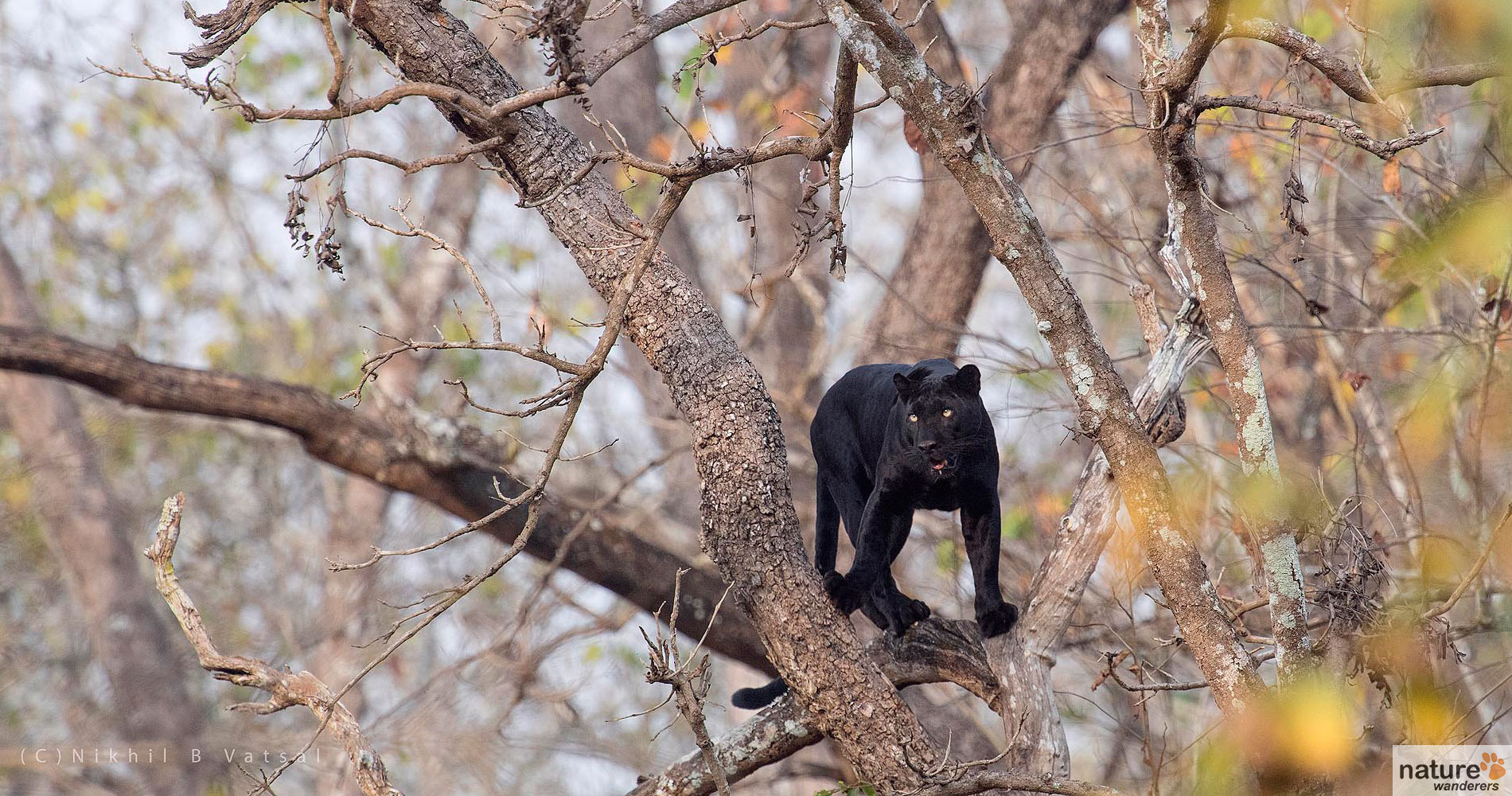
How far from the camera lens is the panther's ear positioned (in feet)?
11.8

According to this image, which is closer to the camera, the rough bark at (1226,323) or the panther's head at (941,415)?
the rough bark at (1226,323)

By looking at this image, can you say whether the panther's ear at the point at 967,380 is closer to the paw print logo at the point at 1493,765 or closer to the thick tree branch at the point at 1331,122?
the thick tree branch at the point at 1331,122

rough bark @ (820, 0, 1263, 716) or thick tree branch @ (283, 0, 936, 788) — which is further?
thick tree branch @ (283, 0, 936, 788)

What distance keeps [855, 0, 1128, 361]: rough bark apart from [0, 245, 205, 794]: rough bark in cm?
628

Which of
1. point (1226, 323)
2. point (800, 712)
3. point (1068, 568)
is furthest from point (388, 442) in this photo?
point (1226, 323)

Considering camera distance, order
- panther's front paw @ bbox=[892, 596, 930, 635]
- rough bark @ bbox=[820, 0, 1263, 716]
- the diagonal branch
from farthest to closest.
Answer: panther's front paw @ bbox=[892, 596, 930, 635], the diagonal branch, rough bark @ bbox=[820, 0, 1263, 716]

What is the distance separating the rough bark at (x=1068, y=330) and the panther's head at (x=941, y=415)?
0.55 m

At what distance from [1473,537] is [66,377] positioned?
5217 mm

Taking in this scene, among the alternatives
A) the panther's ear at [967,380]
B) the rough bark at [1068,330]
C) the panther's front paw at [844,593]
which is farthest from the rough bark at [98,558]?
the rough bark at [1068,330]

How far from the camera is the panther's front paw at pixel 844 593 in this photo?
12.0 feet

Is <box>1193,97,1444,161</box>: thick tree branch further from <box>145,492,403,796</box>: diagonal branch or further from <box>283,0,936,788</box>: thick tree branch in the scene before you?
<box>145,492,403,796</box>: diagonal branch

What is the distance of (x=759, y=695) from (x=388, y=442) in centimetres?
205

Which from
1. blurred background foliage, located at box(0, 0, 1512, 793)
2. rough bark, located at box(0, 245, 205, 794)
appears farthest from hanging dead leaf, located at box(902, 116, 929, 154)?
rough bark, located at box(0, 245, 205, 794)

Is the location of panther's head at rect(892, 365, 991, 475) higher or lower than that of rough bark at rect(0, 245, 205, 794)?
lower
